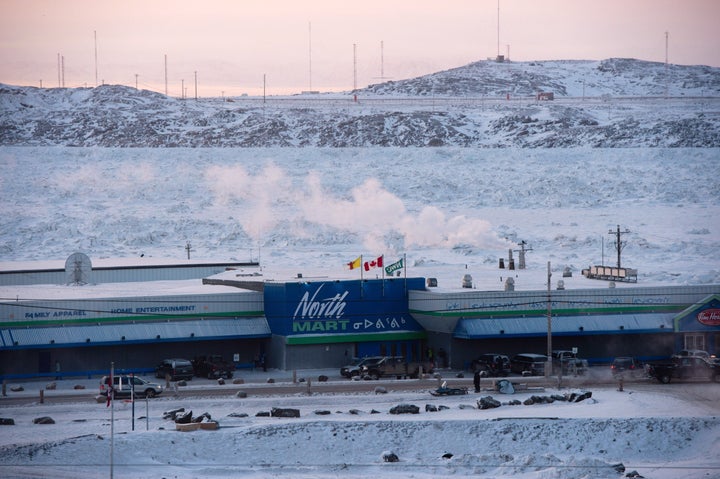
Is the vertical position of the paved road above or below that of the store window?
below

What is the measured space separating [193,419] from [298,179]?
108796 mm

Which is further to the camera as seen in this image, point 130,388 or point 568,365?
point 568,365

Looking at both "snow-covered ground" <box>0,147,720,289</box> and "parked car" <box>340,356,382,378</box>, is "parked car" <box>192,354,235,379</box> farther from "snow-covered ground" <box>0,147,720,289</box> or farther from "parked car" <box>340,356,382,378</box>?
"snow-covered ground" <box>0,147,720,289</box>

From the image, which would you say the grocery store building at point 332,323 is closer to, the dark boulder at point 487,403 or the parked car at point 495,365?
the parked car at point 495,365

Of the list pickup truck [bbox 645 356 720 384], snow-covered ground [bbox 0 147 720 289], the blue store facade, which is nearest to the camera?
pickup truck [bbox 645 356 720 384]

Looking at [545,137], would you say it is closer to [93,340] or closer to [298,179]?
[298,179]

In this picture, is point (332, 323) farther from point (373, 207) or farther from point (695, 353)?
point (373, 207)

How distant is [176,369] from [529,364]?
15584 millimetres

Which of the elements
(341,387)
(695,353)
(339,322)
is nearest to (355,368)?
(341,387)

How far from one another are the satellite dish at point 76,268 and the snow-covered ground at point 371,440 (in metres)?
17.9

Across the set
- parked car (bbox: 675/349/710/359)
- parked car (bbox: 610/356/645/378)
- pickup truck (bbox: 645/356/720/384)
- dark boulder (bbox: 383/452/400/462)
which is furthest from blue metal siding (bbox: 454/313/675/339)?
dark boulder (bbox: 383/452/400/462)

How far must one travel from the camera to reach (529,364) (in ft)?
179

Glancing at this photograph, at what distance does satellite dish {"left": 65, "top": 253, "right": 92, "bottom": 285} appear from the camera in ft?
210

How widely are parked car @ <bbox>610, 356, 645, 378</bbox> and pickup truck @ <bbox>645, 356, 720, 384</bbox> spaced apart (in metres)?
0.95
